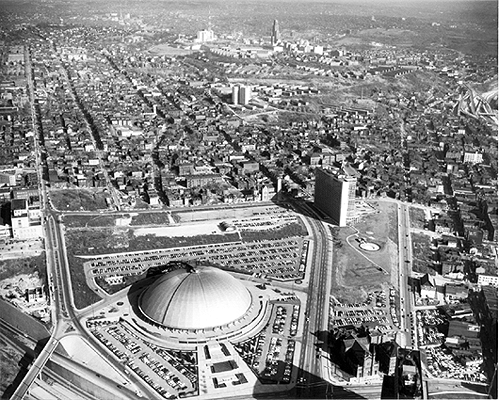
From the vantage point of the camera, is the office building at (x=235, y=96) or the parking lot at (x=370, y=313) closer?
the parking lot at (x=370, y=313)

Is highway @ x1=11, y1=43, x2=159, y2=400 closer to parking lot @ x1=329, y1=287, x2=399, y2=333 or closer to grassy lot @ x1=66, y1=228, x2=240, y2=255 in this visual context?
grassy lot @ x1=66, y1=228, x2=240, y2=255

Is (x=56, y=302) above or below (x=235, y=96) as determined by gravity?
below

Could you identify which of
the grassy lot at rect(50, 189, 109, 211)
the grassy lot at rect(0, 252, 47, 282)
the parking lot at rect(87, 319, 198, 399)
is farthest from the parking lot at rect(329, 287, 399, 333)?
the grassy lot at rect(50, 189, 109, 211)

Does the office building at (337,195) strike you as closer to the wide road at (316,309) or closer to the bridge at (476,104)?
the wide road at (316,309)

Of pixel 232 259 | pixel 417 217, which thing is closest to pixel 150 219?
pixel 232 259

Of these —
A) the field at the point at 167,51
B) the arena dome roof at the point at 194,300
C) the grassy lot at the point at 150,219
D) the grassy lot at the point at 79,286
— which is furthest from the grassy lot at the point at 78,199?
the field at the point at 167,51

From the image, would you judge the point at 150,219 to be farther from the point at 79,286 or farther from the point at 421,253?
the point at 421,253
